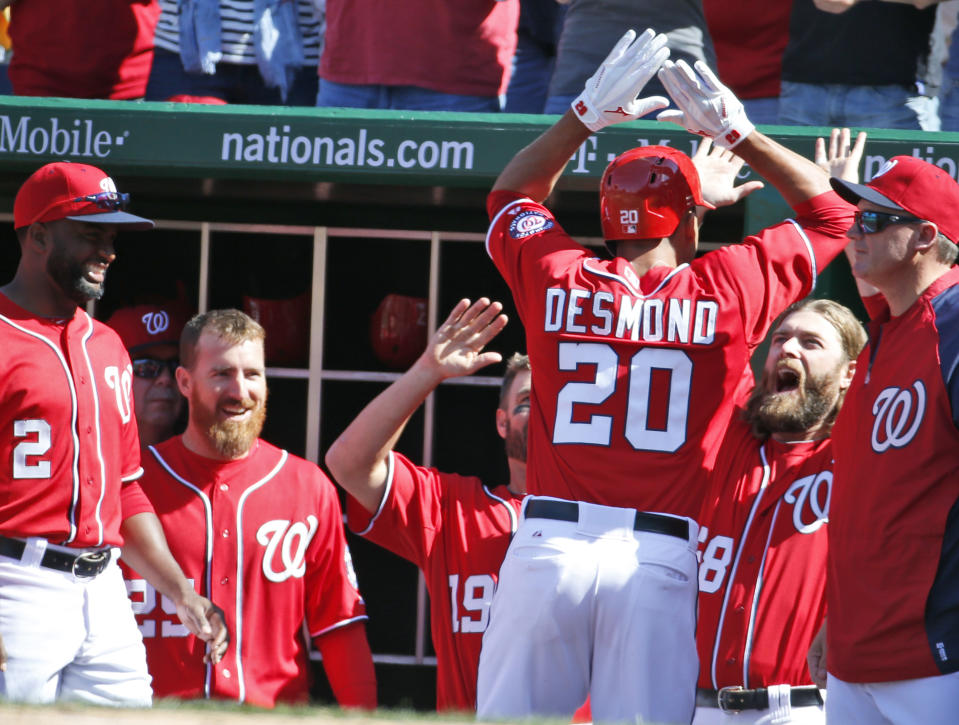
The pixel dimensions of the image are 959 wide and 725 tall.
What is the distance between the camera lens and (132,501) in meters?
3.70

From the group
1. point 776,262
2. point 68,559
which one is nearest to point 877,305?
point 776,262

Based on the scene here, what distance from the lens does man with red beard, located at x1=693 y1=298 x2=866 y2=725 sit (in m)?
3.37

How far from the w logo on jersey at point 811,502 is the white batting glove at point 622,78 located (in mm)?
1148

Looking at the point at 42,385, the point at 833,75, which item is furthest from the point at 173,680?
the point at 833,75

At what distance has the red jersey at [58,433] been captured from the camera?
3354mm

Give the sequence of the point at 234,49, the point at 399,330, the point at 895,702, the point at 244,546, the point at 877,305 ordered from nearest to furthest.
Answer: the point at 895,702
the point at 877,305
the point at 244,546
the point at 399,330
the point at 234,49

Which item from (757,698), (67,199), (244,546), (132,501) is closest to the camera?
(757,698)

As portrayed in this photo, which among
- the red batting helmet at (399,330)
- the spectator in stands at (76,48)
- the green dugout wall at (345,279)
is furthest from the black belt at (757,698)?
the spectator in stands at (76,48)

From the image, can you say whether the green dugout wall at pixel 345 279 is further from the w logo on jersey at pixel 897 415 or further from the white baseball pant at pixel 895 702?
the white baseball pant at pixel 895 702

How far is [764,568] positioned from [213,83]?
3.07 m

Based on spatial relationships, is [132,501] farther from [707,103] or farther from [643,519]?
[707,103]

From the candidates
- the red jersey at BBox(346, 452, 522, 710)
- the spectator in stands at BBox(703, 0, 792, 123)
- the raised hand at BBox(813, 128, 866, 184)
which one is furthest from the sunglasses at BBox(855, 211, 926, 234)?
the spectator in stands at BBox(703, 0, 792, 123)

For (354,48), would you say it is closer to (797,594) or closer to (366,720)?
(797,594)

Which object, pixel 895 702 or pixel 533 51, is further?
pixel 533 51
